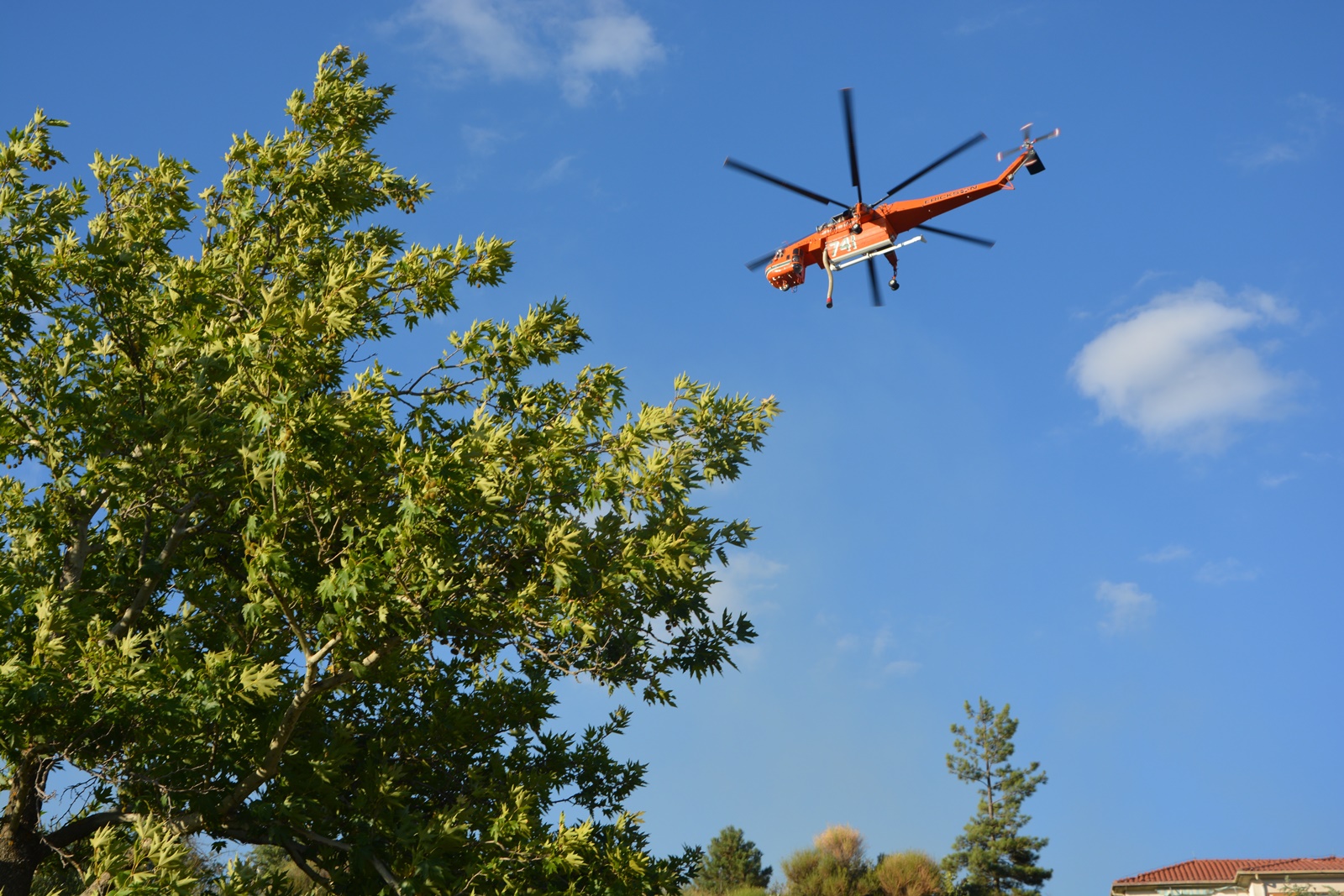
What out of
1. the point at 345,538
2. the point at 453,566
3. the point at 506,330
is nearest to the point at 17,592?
the point at 345,538

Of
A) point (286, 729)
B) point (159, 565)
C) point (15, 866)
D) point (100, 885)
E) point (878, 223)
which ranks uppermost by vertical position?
point (878, 223)

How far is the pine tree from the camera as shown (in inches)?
2146

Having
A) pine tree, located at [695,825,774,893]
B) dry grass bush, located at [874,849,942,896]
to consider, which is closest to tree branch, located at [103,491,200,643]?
dry grass bush, located at [874,849,942,896]

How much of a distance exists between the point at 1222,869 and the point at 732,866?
2224 cm

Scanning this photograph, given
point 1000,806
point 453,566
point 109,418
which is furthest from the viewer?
point 1000,806

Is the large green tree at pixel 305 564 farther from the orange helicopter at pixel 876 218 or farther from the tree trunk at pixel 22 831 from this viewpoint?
the orange helicopter at pixel 876 218

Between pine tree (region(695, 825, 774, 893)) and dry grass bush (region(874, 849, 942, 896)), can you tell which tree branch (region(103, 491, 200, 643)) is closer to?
dry grass bush (region(874, 849, 942, 896))

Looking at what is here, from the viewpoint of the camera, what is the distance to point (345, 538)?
10812mm

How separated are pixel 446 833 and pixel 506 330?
19.9 feet

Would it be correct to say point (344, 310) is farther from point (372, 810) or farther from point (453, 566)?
point (372, 810)

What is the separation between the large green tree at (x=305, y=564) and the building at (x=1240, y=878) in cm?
3702

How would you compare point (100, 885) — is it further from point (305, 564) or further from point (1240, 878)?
point (1240, 878)

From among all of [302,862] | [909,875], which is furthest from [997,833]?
[302,862]

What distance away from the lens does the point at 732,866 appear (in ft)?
181
